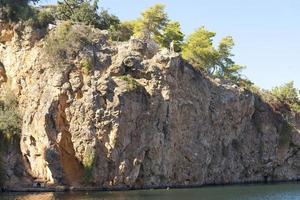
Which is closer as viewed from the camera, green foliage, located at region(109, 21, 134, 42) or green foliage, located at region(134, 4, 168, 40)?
green foliage, located at region(109, 21, 134, 42)

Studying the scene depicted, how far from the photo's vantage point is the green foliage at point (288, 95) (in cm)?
8634

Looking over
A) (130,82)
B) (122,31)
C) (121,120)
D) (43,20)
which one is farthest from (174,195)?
(122,31)

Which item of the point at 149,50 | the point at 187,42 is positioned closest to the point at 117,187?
the point at 149,50

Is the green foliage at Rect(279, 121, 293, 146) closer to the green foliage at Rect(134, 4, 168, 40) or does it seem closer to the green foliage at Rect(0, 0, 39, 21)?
the green foliage at Rect(134, 4, 168, 40)

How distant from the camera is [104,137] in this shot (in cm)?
5991

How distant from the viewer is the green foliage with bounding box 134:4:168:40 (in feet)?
260

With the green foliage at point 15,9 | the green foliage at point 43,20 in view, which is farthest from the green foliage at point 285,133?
the green foliage at point 15,9

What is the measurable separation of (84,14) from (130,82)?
556 inches

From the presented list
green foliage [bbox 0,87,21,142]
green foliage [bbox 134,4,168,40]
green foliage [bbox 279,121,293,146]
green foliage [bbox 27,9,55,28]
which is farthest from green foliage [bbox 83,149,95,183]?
green foliage [bbox 279,121,293,146]

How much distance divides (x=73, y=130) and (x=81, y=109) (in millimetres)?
2370

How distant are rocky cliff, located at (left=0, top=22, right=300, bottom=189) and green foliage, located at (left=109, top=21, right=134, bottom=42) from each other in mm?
3360

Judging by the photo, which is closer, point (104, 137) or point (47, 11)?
point (104, 137)

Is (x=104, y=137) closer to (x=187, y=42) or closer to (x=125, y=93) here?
(x=125, y=93)

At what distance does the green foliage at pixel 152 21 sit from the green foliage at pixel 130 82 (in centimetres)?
1705
